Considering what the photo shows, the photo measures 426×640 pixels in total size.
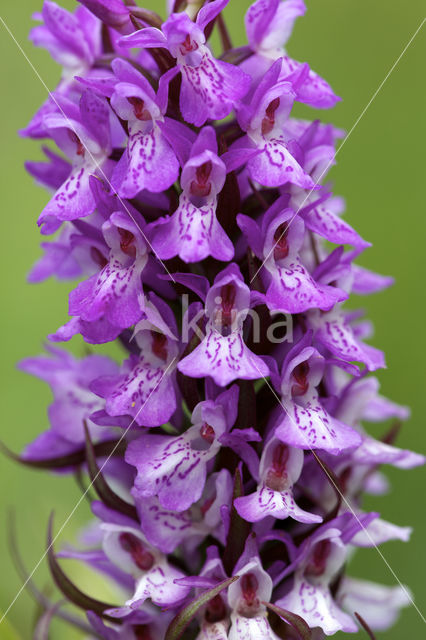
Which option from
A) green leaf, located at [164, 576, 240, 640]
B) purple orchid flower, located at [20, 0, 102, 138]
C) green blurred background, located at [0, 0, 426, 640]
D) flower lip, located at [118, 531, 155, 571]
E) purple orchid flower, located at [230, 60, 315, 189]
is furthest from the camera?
green blurred background, located at [0, 0, 426, 640]

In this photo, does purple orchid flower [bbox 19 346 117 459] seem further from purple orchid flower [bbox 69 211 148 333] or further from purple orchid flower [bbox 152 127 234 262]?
purple orchid flower [bbox 152 127 234 262]

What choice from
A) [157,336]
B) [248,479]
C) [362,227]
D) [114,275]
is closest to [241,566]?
[248,479]

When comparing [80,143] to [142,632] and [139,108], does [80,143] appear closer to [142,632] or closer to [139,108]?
[139,108]

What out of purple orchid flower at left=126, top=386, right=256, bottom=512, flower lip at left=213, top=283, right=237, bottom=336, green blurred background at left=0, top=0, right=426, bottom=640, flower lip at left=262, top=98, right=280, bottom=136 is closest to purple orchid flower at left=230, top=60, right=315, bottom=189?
flower lip at left=262, top=98, right=280, bottom=136

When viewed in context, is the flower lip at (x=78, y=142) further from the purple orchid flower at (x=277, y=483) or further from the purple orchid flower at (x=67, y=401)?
the purple orchid flower at (x=277, y=483)

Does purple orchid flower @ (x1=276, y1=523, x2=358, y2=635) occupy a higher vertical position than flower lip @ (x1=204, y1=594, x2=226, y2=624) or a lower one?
higher

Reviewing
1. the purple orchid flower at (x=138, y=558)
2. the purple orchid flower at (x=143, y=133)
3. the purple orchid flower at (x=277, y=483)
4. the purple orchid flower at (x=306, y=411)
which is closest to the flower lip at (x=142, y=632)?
the purple orchid flower at (x=138, y=558)

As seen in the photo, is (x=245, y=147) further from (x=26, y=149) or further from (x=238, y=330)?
(x=26, y=149)
